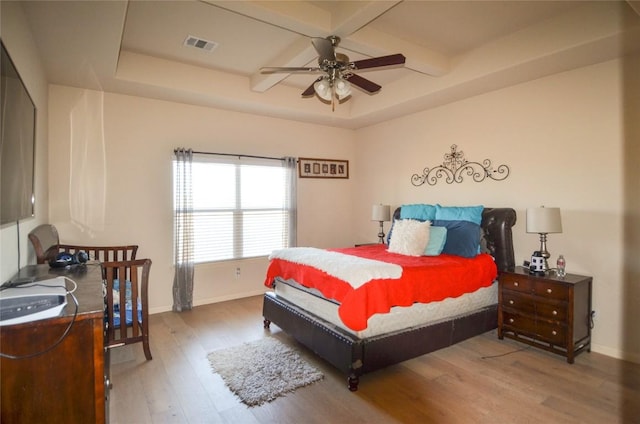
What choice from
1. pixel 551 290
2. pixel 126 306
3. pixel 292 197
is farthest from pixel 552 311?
pixel 126 306

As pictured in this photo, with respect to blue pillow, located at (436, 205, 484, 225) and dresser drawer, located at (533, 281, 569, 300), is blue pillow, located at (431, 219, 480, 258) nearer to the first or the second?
blue pillow, located at (436, 205, 484, 225)

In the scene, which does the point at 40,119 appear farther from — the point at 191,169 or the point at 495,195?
the point at 495,195

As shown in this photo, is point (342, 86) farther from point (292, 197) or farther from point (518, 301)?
point (292, 197)

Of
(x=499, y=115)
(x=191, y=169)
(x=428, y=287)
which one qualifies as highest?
(x=499, y=115)

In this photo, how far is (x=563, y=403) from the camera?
2291 mm

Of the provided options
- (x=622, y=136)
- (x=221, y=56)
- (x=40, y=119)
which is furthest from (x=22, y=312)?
(x=622, y=136)

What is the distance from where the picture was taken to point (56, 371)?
1.41 m

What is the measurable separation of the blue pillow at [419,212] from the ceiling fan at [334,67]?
2060mm

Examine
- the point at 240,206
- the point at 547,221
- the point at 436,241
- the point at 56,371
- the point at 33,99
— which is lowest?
the point at 56,371

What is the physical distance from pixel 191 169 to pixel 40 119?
160 centimetres

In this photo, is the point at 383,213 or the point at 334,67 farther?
the point at 383,213

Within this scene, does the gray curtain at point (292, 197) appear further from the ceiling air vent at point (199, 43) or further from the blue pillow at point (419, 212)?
the ceiling air vent at point (199, 43)

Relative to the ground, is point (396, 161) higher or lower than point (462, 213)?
higher

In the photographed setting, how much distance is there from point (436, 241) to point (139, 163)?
353 cm
